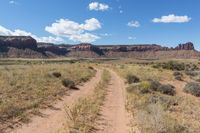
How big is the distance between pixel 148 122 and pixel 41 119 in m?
4.64

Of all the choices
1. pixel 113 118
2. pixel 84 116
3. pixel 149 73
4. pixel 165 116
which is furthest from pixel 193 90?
pixel 149 73

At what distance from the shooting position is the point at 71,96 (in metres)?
19.2

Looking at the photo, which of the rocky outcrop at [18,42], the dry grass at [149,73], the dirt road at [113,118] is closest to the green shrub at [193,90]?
the dirt road at [113,118]

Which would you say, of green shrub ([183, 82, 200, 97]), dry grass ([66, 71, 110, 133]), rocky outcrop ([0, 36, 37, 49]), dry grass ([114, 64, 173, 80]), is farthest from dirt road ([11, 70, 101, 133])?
rocky outcrop ([0, 36, 37, 49])

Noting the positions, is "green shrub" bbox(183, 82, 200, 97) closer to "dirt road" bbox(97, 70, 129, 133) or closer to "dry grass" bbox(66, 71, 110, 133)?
"dirt road" bbox(97, 70, 129, 133)

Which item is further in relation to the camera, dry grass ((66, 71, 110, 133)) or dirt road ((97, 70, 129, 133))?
dirt road ((97, 70, 129, 133))

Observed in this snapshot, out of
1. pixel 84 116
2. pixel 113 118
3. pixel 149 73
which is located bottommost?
pixel 113 118

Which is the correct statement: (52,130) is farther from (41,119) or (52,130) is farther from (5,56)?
(5,56)

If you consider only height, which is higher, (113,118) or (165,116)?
(165,116)

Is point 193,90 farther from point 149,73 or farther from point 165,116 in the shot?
point 149,73

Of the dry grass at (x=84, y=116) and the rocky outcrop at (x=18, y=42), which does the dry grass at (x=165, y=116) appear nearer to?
the dry grass at (x=84, y=116)

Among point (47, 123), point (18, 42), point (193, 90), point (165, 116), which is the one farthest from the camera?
point (18, 42)

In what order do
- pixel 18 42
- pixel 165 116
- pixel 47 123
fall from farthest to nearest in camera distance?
1. pixel 18 42
2. pixel 165 116
3. pixel 47 123

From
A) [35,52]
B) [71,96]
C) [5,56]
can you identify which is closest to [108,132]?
[71,96]
